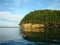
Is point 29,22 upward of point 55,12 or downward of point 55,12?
downward

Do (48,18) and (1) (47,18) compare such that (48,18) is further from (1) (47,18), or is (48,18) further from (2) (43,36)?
(2) (43,36)

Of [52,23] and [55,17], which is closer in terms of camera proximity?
[52,23]

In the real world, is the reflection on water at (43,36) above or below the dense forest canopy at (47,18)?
below

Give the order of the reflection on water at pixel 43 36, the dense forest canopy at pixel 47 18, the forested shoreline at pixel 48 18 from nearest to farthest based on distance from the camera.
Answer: the reflection on water at pixel 43 36 → the forested shoreline at pixel 48 18 → the dense forest canopy at pixel 47 18

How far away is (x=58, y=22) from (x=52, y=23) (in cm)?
737

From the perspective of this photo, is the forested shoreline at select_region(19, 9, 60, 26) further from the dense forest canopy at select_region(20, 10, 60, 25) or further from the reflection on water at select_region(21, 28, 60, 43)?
the reflection on water at select_region(21, 28, 60, 43)

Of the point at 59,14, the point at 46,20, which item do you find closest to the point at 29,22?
the point at 46,20

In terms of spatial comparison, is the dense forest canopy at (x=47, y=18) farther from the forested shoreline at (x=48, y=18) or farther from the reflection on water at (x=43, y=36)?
the reflection on water at (x=43, y=36)

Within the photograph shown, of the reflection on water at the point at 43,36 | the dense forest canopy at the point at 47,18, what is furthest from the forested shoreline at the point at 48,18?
the reflection on water at the point at 43,36

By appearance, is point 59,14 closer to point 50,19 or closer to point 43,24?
point 50,19

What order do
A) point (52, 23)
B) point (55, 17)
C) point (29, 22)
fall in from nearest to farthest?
point (52, 23) < point (55, 17) < point (29, 22)

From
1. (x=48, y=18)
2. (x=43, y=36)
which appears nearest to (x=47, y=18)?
(x=48, y=18)

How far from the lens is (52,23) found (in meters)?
165

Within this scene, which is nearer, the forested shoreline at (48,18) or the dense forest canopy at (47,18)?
the forested shoreline at (48,18)
